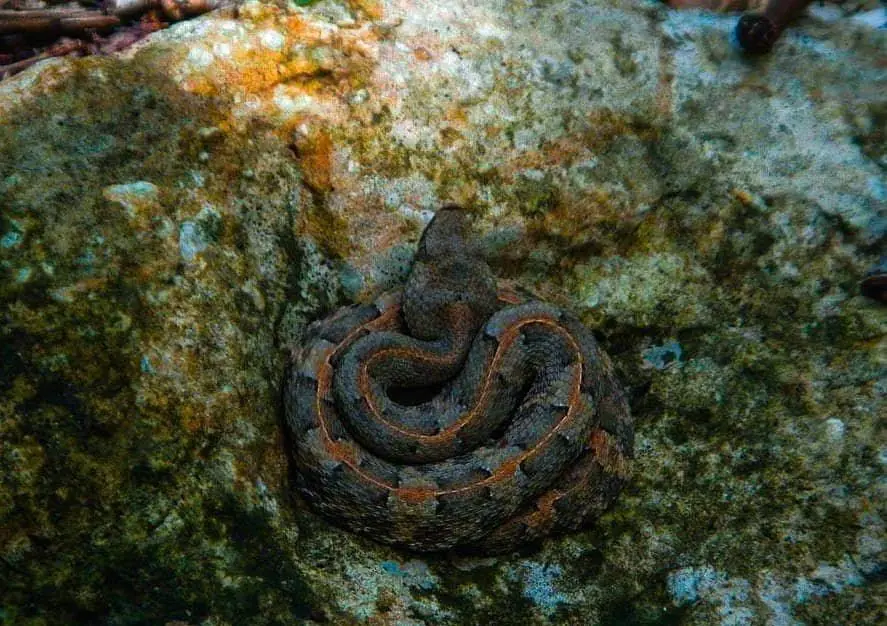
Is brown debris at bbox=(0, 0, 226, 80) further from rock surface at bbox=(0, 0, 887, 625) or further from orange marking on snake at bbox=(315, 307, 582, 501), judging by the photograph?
orange marking on snake at bbox=(315, 307, 582, 501)

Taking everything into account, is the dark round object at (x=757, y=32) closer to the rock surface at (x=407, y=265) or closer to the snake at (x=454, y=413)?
the rock surface at (x=407, y=265)

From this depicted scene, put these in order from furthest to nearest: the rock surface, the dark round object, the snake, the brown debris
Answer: the dark round object < the brown debris < the snake < the rock surface

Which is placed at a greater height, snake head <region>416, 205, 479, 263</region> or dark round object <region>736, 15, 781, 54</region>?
dark round object <region>736, 15, 781, 54</region>

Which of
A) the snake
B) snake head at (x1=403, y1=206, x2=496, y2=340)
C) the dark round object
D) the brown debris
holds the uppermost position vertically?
the dark round object

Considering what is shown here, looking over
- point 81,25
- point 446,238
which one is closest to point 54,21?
point 81,25

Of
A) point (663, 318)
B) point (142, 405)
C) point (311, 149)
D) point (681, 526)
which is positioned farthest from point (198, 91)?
point (681, 526)

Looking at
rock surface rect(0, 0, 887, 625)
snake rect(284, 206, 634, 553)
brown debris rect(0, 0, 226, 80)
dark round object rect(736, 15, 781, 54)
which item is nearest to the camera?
rock surface rect(0, 0, 887, 625)

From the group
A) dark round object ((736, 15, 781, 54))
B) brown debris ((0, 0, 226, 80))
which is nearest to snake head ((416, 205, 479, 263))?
brown debris ((0, 0, 226, 80))
